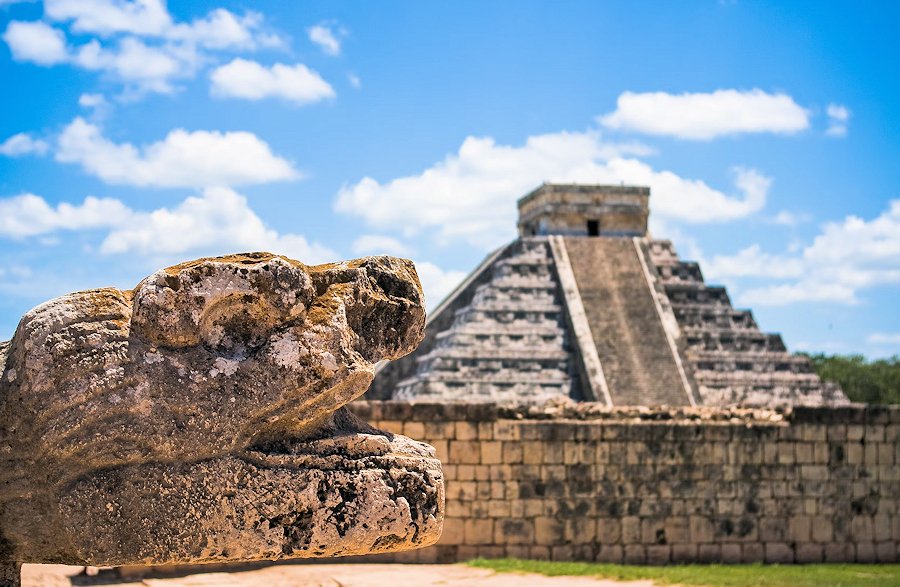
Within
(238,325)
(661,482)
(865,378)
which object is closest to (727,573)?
(661,482)

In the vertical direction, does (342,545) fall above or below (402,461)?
below

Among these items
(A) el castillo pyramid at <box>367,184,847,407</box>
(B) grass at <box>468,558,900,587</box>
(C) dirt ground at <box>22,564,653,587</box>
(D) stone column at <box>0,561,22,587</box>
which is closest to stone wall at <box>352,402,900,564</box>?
(B) grass at <box>468,558,900,587</box>

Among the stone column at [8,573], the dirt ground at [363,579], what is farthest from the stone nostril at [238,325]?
the dirt ground at [363,579]

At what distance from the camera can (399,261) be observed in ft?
14.9

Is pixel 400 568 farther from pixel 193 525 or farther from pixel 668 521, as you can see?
pixel 193 525

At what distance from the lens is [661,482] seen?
15641mm

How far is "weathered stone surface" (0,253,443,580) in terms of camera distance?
3.98 m

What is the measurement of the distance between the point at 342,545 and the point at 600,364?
22.4 metres

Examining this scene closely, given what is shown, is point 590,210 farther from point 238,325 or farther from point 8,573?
point 8,573

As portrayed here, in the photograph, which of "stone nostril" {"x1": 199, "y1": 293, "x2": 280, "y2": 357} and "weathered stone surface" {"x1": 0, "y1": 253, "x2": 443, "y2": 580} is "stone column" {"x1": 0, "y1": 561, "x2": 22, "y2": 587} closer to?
"weathered stone surface" {"x1": 0, "y1": 253, "x2": 443, "y2": 580}

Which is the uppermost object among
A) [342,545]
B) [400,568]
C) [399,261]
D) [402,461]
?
[399,261]

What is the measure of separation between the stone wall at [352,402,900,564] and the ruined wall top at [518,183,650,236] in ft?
56.2

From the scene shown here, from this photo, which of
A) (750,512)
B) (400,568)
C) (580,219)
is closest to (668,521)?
(750,512)

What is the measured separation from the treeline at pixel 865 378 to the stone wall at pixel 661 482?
2968 cm
